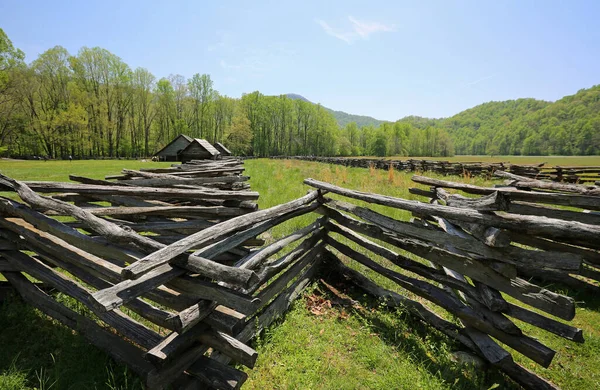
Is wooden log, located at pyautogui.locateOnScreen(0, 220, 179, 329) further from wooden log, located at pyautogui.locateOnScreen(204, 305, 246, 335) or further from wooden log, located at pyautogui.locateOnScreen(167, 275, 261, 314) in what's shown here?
wooden log, located at pyautogui.locateOnScreen(204, 305, 246, 335)

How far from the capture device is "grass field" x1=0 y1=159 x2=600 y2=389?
2.68 metres

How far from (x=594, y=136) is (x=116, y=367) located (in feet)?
461

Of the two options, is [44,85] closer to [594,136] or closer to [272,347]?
[272,347]

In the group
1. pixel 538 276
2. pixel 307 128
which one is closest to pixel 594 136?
pixel 307 128

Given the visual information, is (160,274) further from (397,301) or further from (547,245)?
(547,245)

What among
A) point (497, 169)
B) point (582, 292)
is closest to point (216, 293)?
point (582, 292)

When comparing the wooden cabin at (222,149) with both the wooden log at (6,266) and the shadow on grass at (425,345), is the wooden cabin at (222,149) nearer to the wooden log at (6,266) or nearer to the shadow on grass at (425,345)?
the wooden log at (6,266)

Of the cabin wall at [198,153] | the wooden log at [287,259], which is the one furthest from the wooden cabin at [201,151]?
the wooden log at [287,259]

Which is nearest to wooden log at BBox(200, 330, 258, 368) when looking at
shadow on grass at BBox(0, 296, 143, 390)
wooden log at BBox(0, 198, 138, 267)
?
shadow on grass at BBox(0, 296, 143, 390)

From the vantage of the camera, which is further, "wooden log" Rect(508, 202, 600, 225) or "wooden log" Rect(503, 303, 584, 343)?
"wooden log" Rect(508, 202, 600, 225)

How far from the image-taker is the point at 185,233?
397 cm

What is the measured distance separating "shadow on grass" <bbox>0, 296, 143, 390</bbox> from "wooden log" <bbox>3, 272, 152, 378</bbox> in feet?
0.36

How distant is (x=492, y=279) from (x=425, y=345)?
3.92 feet

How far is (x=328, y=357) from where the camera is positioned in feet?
10.1
